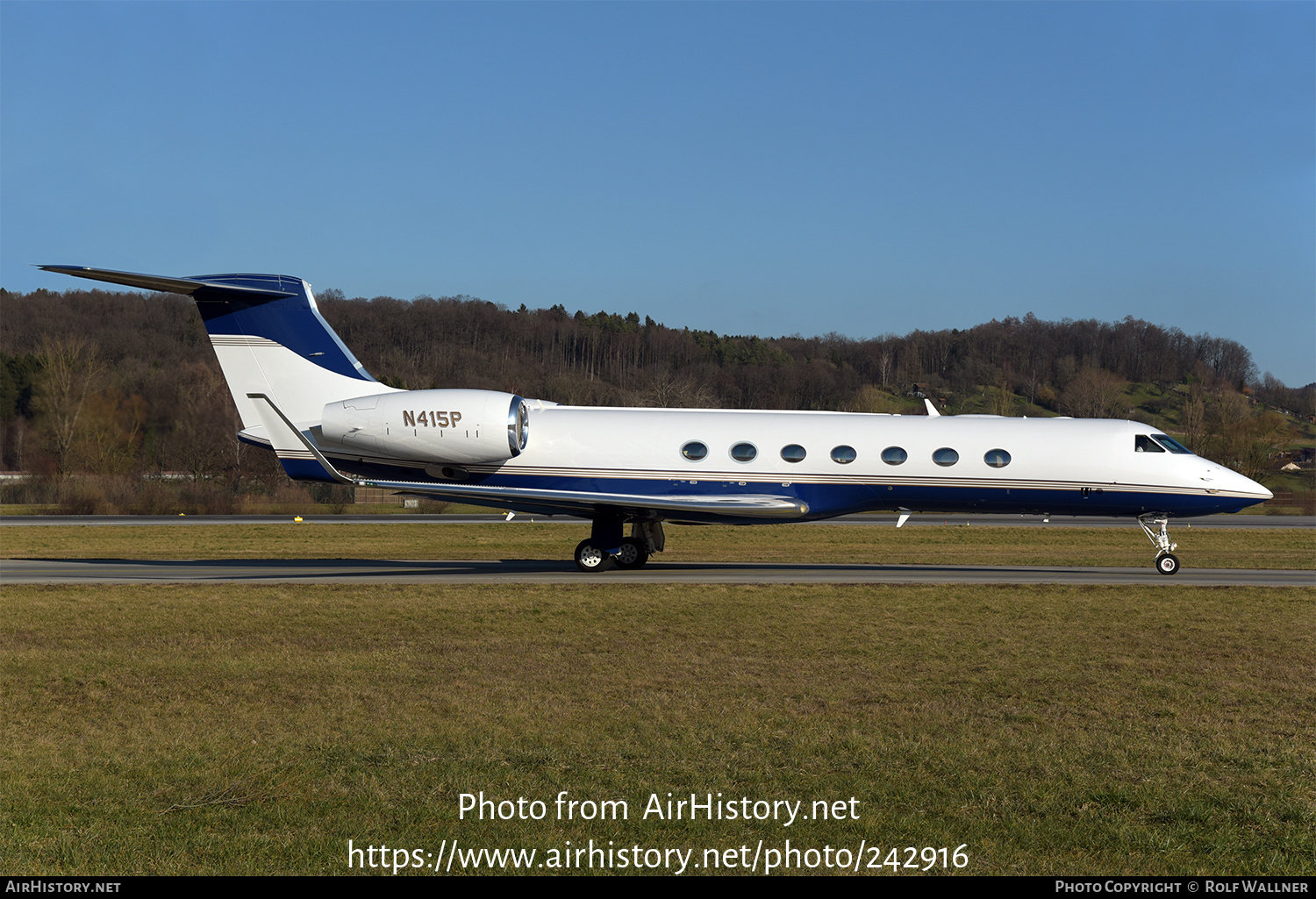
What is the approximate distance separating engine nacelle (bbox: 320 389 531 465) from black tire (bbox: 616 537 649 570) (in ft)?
9.76

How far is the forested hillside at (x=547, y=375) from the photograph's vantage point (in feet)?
205

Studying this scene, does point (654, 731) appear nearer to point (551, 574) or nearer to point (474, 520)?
point (551, 574)

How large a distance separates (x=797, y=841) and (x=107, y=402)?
6667 centimetres

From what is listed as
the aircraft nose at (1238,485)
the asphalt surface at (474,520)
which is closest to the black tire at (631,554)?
the aircraft nose at (1238,485)

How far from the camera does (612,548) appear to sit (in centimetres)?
2139

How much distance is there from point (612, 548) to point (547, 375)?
77.6 m

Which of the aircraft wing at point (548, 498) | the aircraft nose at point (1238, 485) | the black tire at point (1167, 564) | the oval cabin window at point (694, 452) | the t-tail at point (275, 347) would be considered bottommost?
the black tire at point (1167, 564)

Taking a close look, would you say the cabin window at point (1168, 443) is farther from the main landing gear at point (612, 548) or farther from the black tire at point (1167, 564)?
the main landing gear at point (612, 548)

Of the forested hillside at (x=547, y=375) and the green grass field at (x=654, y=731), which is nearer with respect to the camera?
the green grass field at (x=654, y=731)

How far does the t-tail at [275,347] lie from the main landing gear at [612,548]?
5.64m

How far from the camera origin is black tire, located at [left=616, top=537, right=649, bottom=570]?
2166cm

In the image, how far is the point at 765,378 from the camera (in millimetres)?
104938

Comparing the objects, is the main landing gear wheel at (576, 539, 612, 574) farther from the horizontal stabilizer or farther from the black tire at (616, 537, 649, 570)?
the horizontal stabilizer
